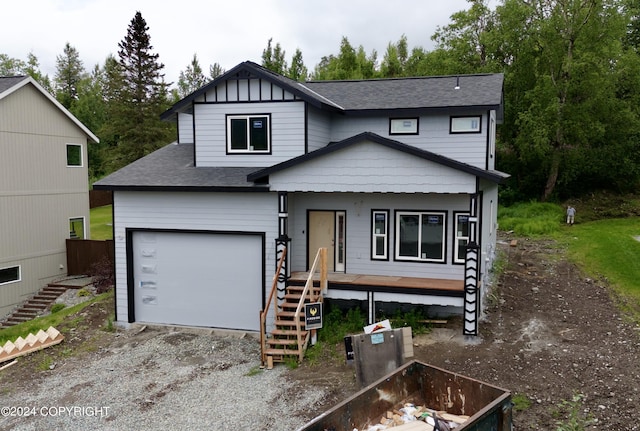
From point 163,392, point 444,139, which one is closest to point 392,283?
point 444,139

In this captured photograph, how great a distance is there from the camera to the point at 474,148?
14602 mm

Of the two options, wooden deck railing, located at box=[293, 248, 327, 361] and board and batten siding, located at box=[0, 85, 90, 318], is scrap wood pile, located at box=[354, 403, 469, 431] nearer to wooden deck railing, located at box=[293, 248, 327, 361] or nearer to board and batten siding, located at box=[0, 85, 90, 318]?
wooden deck railing, located at box=[293, 248, 327, 361]

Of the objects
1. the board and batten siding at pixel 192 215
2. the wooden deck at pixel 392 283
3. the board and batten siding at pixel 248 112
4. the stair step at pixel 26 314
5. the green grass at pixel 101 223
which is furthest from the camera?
the green grass at pixel 101 223

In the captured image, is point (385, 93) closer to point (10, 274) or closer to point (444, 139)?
point (444, 139)

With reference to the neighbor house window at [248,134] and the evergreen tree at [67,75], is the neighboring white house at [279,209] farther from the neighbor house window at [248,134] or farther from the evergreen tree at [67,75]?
the evergreen tree at [67,75]

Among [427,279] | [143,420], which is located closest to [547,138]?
[427,279]

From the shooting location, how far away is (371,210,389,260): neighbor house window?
46.5ft

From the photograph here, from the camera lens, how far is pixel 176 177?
1482cm

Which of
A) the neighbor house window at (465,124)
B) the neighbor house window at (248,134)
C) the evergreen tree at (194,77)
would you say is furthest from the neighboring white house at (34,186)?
the evergreen tree at (194,77)

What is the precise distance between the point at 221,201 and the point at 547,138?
21181 mm

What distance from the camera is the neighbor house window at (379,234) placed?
1416 cm

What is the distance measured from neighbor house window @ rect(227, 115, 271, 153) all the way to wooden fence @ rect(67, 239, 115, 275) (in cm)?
1020

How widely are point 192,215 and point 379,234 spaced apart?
16.6 ft

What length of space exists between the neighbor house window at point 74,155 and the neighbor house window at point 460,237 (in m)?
17.6
